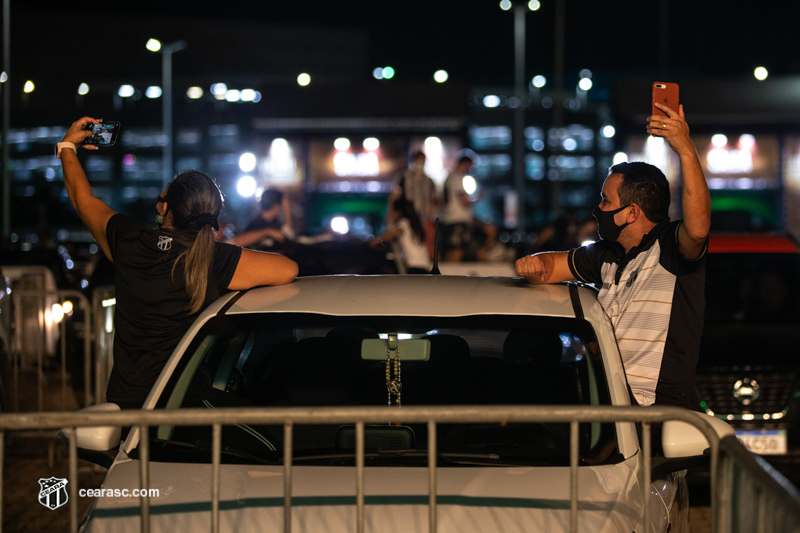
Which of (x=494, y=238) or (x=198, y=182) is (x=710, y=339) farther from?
(x=494, y=238)

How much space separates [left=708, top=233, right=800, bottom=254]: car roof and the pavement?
1.98m

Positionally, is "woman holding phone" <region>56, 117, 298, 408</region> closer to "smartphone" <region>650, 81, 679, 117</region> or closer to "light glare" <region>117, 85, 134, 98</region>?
"smartphone" <region>650, 81, 679, 117</region>

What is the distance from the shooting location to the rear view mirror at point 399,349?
3.53m

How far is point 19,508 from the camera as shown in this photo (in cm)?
595

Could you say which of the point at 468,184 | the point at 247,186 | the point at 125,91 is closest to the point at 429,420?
the point at 468,184

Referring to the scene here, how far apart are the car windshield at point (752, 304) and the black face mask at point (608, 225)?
113 inches

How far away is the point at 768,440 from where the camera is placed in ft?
19.4

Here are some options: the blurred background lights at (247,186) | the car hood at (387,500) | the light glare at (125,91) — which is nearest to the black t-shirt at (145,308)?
the car hood at (387,500)

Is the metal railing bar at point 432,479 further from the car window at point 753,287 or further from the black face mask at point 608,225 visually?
the car window at point 753,287

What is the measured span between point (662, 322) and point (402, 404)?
105 centimetres

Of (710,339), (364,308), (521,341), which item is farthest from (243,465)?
(710,339)

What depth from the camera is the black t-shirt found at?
12.4ft

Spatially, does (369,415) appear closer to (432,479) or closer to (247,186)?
(432,479)

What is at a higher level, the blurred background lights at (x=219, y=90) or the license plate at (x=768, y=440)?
the blurred background lights at (x=219, y=90)
